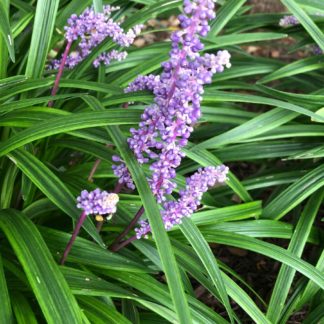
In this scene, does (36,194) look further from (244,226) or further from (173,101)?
(173,101)

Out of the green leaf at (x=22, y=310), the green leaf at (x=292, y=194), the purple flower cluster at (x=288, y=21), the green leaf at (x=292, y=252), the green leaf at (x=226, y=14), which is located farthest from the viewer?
the purple flower cluster at (x=288, y=21)

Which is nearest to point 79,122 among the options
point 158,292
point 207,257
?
point 207,257

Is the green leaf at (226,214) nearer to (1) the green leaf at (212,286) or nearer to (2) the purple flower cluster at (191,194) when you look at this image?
(1) the green leaf at (212,286)

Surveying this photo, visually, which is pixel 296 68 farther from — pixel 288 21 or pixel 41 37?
pixel 41 37

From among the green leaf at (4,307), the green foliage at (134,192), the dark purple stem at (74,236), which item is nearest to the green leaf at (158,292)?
the green foliage at (134,192)

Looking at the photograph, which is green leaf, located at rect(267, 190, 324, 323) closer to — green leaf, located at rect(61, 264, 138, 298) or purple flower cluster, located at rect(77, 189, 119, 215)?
green leaf, located at rect(61, 264, 138, 298)
